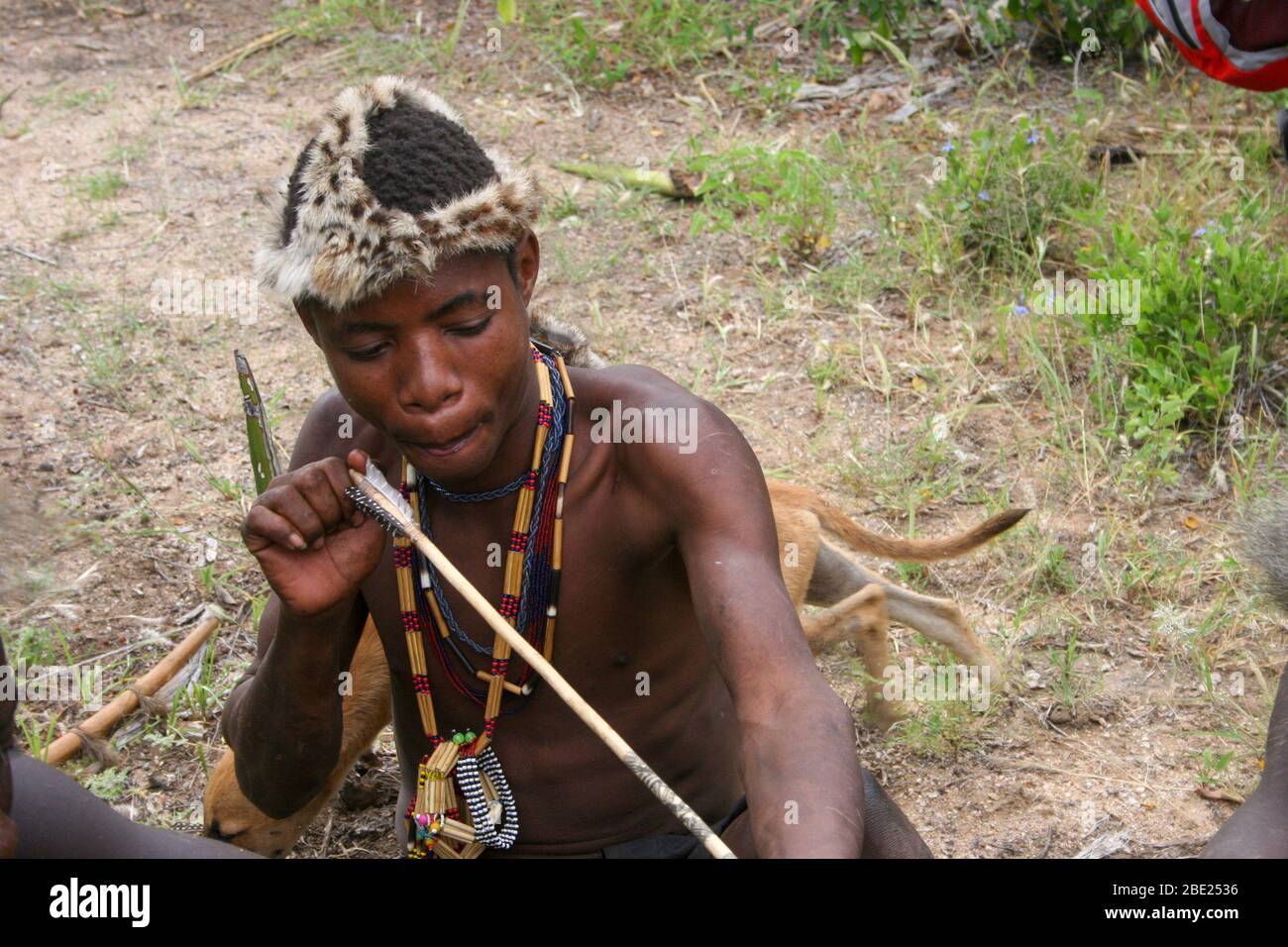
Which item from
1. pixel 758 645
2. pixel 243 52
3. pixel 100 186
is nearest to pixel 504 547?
pixel 758 645

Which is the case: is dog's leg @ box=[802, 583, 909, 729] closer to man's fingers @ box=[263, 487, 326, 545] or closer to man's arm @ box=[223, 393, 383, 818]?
man's arm @ box=[223, 393, 383, 818]

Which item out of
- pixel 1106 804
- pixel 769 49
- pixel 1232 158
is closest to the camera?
pixel 1106 804

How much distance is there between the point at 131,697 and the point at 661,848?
202 centimetres

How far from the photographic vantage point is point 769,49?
7.31m

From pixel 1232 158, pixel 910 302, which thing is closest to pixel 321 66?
pixel 910 302

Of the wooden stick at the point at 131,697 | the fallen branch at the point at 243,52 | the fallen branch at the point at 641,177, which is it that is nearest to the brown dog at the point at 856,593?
the wooden stick at the point at 131,697

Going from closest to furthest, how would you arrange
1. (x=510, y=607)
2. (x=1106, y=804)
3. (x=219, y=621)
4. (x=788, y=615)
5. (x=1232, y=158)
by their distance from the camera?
(x=788, y=615), (x=510, y=607), (x=1106, y=804), (x=219, y=621), (x=1232, y=158)

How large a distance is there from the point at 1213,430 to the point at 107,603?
3.65 metres

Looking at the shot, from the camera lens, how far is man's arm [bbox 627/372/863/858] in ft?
7.05

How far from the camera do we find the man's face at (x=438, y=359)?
2.40m

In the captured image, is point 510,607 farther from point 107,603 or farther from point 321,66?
point 321,66

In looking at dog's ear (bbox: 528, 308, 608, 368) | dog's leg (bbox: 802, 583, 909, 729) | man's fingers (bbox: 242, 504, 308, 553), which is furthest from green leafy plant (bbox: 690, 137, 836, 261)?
man's fingers (bbox: 242, 504, 308, 553)

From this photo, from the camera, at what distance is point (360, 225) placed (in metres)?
2.37

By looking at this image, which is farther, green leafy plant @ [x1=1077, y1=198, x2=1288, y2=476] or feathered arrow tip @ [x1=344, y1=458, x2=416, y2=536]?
green leafy plant @ [x1=1077, y1=198, x2=1288, y2=476]
